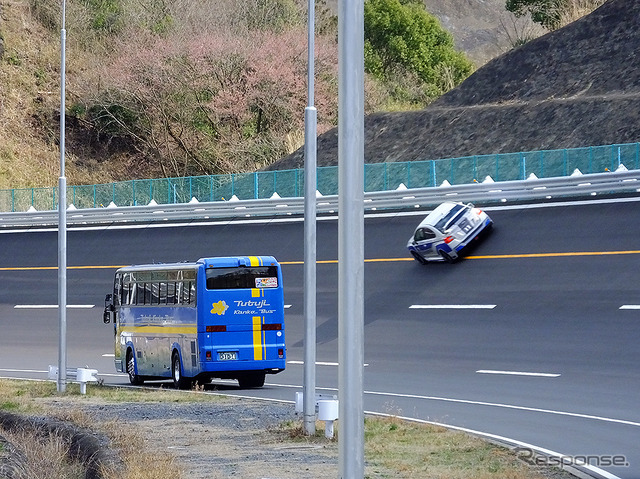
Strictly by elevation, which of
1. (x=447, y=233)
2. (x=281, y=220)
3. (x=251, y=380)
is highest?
(x=281, y=220)

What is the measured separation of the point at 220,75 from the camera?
256 ft

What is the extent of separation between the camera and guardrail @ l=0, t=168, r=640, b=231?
38.6 meters

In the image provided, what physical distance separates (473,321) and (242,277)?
8.14 m

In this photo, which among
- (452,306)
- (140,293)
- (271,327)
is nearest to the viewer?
(271,327)

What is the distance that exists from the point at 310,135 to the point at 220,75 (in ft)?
202

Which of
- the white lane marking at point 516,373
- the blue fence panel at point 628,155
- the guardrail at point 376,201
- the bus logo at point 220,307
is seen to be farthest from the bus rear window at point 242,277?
the blue fence panel at point 628,155

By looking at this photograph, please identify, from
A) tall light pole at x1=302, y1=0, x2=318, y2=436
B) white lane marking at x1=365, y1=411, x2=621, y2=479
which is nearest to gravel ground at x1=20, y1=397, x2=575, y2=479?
white lane marking at x1=365, y1=411, x2=621, y2=479

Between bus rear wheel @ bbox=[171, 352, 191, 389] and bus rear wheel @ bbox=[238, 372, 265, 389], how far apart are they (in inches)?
48.4

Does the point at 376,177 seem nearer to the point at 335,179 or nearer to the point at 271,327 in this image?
the point at 335,179

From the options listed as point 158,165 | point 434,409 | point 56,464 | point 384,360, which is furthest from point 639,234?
point 158,165

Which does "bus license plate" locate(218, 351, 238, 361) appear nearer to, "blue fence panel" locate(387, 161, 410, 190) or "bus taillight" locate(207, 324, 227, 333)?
"bus taillight" locate(207, 324, 227, 333)

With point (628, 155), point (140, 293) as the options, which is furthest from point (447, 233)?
point (140, 293)

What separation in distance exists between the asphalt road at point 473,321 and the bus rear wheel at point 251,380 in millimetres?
501

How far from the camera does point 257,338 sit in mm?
26750
